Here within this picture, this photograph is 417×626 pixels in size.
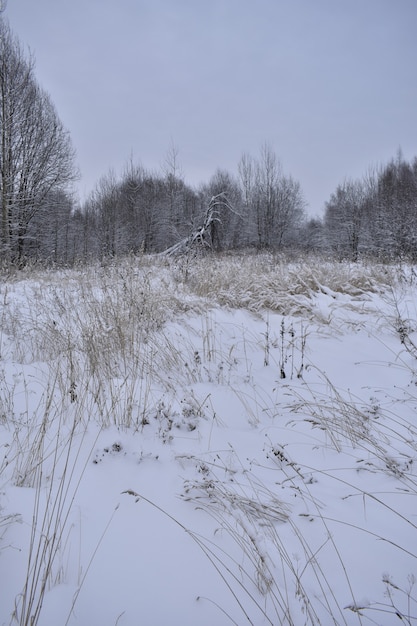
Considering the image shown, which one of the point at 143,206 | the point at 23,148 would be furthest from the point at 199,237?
the point at 143,206

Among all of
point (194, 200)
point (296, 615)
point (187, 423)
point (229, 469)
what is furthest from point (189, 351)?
point (194, 200)

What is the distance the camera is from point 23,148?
11953mm

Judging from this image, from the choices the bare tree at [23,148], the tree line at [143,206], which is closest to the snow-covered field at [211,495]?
the tree line at [143,206]

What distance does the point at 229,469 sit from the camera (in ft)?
4.33

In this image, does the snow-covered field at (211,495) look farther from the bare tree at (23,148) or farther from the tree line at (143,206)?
the bare tree at (23,148)

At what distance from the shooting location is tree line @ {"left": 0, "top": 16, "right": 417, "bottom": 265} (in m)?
11.0

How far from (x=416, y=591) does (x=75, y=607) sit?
957mm

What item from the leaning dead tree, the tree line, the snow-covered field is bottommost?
the snow-covered field

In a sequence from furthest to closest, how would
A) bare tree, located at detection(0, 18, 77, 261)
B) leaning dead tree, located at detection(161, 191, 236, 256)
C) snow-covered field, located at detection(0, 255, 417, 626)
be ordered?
bare tree, located at detection(0, 18, 77, 261) → leaning dead tree, located at detection(161, 191, 236, 256) → snow-covered field, located at detection(0, 255, 417, 626)

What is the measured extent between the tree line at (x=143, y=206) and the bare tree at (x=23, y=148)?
0.04 meters

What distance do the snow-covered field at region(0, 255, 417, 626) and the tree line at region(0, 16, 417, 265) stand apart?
3.12m

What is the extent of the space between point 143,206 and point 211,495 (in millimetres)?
21324

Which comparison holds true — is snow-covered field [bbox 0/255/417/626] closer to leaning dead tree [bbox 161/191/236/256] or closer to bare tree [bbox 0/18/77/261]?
leaning dead tree [bbox 161/191/236/256]

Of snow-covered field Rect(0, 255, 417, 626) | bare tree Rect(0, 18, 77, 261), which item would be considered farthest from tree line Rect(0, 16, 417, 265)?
snow-covered field Rect(0, 255, 417, 626)
